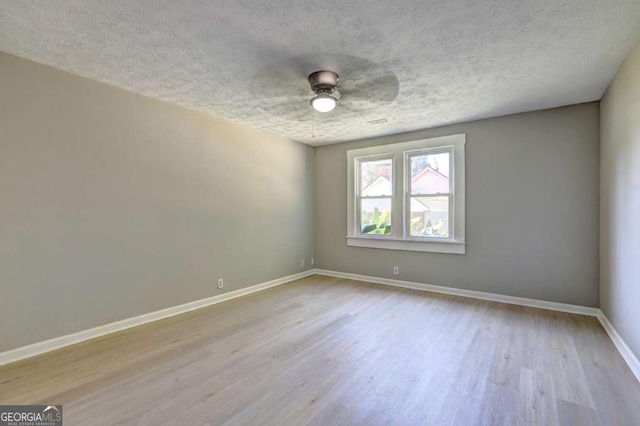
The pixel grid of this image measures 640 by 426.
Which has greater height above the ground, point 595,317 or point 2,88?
point 2,88

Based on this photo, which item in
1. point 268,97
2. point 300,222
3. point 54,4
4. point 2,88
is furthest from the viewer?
point 300,222

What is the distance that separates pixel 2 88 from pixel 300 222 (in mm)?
4149

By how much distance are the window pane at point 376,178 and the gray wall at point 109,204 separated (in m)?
1.97

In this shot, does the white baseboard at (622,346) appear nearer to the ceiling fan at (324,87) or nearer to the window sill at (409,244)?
the window sill at (409,244)

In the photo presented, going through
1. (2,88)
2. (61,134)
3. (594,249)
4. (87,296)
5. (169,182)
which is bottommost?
(87,296)

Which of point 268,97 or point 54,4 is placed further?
point 268,97

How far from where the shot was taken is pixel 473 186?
14.4 feet

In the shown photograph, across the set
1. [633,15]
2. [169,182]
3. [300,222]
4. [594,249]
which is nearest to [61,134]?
[169,182]

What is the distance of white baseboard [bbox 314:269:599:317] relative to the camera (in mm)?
3697

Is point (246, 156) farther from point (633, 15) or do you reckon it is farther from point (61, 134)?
point (633, 15)

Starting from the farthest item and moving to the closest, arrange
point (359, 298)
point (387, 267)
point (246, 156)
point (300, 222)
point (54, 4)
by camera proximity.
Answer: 1. point (300, 222)
2. point (387, 267)
3. point (246, 156)
4. point (359, 298)
5. point (54, 4)

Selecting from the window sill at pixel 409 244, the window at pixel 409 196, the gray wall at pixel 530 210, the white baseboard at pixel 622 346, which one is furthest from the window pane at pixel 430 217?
the white baseboard at pixel 622 346

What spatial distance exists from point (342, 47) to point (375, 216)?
3.47 meters

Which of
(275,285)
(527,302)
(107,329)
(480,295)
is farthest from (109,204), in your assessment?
(527,302)
